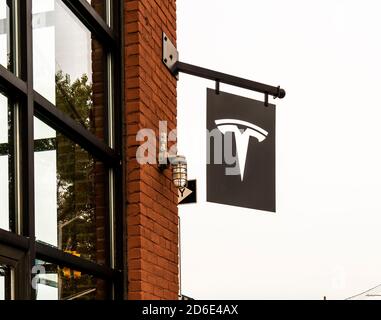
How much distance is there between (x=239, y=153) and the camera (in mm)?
5711

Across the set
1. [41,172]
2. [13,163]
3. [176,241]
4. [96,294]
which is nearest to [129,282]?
[96,294]

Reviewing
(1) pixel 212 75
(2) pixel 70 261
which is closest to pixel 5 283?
(2) pixel 70 261

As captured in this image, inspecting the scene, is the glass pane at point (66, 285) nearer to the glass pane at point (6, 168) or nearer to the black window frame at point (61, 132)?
the black window frame at point (61, 132)

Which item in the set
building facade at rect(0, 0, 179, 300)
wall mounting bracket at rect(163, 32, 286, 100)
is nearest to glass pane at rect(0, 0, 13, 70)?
building facade at rect(0, 0, 179, 300)

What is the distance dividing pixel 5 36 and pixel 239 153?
2.15m

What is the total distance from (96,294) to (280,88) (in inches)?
80.8

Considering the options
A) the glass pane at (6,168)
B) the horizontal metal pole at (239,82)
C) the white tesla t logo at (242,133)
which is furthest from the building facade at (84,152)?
the white tesla t logo at (242,133)

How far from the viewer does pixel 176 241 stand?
19.9 feet

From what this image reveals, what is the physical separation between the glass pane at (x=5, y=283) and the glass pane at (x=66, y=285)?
320mm

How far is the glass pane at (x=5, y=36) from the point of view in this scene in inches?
Answer: 158
